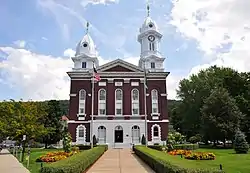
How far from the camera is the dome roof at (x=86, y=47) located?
55938 mm

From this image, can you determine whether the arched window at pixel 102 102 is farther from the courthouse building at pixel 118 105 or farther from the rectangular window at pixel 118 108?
the rectangular window at pixel 118 108

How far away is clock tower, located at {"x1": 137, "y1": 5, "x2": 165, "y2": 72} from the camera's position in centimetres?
5512

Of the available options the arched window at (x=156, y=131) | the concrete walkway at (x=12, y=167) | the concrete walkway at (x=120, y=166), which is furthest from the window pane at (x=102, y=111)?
the concrete walkway at (x=120, y=166)

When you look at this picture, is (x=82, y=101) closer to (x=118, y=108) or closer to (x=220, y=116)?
(x=118, y=108)

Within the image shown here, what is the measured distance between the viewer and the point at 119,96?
52156 millimetres

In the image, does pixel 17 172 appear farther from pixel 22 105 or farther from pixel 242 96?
pixel 242 96

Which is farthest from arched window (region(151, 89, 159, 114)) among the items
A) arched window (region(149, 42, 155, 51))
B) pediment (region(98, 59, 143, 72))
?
arched window (region(149, 42, 155, 51))

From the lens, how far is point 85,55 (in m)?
54.9

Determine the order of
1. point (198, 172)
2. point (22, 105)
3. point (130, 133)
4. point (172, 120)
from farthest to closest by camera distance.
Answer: point (172, 120) → point (130, 133) → point (22, 105) → point (198, 172)

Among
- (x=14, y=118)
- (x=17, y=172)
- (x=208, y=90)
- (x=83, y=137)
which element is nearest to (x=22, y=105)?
(x=14, y=118)

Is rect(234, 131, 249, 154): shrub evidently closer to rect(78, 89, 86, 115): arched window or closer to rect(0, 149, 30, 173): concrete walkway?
rect(0, 149, 30, 173): concrete walkway

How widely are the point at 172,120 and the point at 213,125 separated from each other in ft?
88.2

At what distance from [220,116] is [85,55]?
83.6 feet

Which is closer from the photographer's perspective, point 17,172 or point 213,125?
point 17,172
